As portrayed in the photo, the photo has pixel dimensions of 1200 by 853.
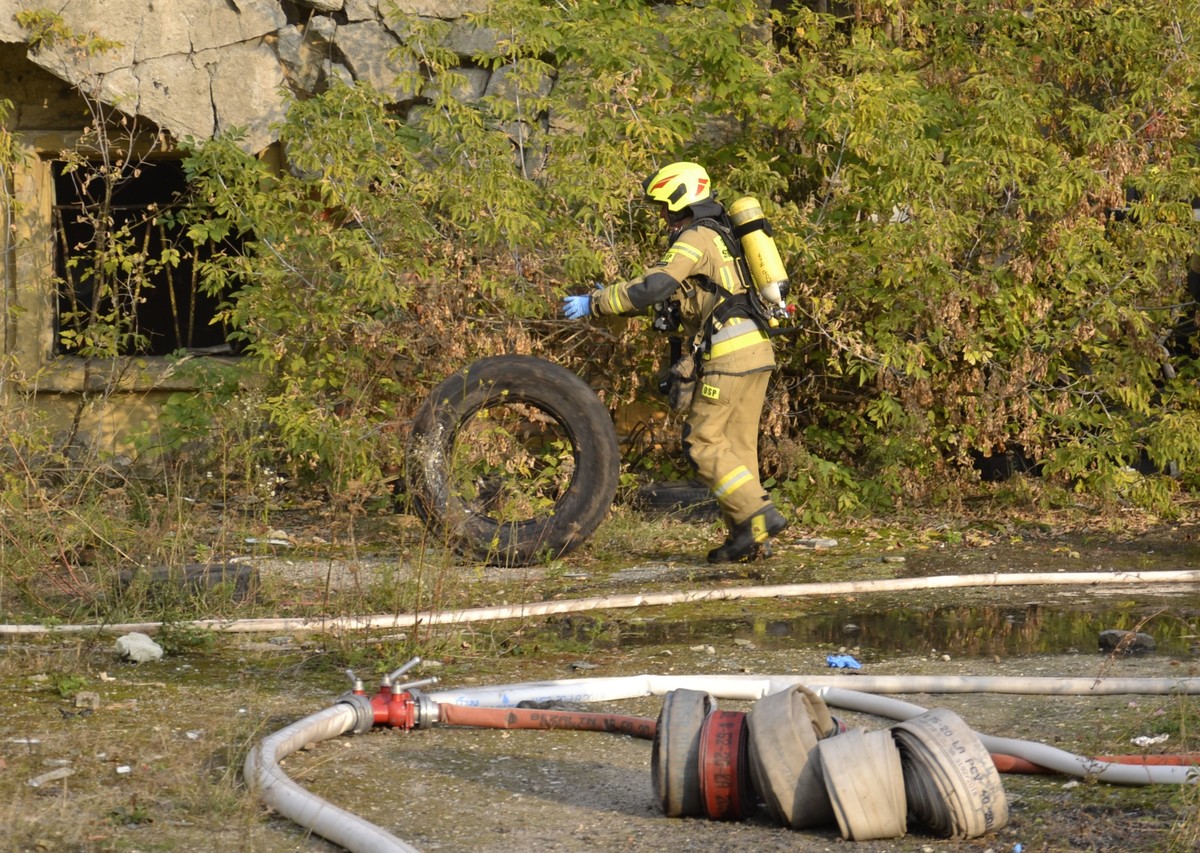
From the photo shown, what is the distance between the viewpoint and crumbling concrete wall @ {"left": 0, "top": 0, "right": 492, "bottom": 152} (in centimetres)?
1030

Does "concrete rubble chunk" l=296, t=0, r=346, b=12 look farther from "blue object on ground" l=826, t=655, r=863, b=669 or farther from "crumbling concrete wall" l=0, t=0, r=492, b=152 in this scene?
"blue object on ground" l=826, t=655, r=863, b=669

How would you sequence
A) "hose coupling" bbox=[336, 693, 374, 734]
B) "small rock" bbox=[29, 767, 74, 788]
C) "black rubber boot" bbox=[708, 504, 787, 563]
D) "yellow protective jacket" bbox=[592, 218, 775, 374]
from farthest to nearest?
"black rubber boot" bbox=[708, 504, 787, 563]
"yellow protective jacket" bbox=[592, 218, 775, 374]
"hose coupling" bbox=[336, 693, 374, 734]
"small rock" bbox=[29, 767, 74, 788]

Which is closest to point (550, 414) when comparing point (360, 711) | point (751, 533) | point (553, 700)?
point (751, 533)

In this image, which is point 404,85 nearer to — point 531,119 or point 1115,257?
point 531,119

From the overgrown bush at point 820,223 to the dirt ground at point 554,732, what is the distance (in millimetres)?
2150

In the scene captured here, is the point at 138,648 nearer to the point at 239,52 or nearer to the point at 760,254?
the point at 760,254

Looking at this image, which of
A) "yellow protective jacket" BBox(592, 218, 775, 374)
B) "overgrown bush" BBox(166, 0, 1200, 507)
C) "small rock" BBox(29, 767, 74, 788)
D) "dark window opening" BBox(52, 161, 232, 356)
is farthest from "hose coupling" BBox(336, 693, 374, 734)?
"dark window opening" BBox(52, 161, 232, 356)

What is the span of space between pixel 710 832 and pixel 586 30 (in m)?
6.39

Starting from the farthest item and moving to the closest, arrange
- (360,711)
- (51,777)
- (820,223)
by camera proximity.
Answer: (820,223)
(360,711)
(51,777)

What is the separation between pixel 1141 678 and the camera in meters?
5.23

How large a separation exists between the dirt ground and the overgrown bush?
2150 mm

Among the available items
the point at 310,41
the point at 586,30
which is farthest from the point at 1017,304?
the point at 310,41

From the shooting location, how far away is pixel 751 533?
7.93m

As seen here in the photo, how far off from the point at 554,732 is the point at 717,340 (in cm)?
342
